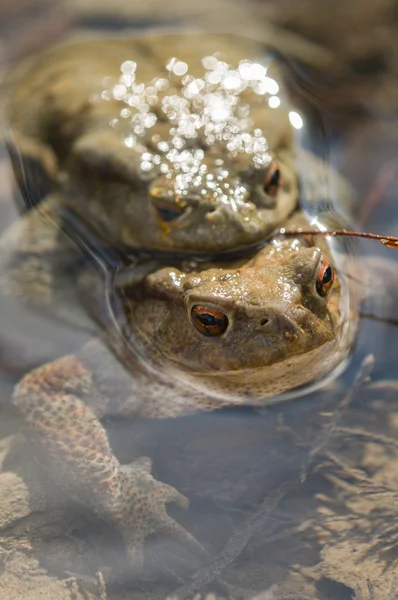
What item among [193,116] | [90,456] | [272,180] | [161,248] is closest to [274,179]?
[272,180]

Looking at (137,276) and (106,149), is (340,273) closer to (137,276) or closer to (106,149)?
(137,276)

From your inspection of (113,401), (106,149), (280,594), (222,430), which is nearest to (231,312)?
(222,430)

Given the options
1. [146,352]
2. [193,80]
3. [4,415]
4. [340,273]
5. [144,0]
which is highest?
[144,0]

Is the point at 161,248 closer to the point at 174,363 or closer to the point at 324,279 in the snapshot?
the point at 174,363

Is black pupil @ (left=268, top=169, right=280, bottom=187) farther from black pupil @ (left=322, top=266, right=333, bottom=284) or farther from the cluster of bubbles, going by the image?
black pupil @ (left=322, top=266, right=333, bottom=284)

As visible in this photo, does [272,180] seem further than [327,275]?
Yes

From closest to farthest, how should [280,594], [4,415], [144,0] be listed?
[280,594] < [4,415] < [144,0]
